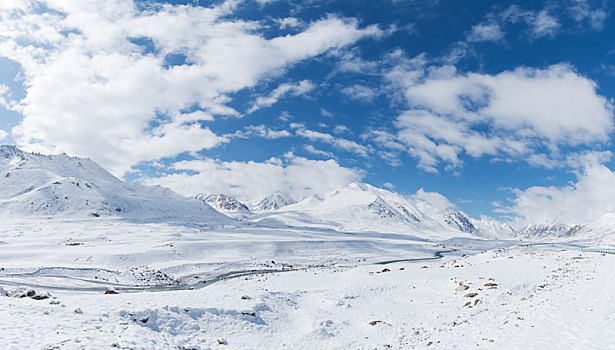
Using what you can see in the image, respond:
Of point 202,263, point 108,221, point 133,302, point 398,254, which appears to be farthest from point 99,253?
point 108,221

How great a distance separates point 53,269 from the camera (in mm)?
62938

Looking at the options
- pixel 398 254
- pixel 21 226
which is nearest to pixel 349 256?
pixel 398 254

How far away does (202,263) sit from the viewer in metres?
79.2

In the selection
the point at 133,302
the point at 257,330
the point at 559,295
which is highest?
the point at 559,295

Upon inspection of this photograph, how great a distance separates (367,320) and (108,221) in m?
182

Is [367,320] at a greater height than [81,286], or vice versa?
[367,320]

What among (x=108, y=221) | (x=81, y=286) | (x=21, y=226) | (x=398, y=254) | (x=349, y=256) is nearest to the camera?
(x=81, y=286)

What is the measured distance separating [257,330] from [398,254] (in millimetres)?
103578

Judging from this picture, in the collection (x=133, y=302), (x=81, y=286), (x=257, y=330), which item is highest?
(x=133, y=302)

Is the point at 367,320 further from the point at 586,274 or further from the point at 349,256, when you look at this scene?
the point at 349,256

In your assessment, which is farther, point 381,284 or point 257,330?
point 381,284

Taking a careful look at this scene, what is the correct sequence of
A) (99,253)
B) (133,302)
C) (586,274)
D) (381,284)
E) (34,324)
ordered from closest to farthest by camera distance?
(34,324) → (133,302) → (586,274) → (381,284) → (99,253)

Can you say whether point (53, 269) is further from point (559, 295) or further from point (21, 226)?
point (21, 226)

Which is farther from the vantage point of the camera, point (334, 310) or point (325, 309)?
point (325, 309)
